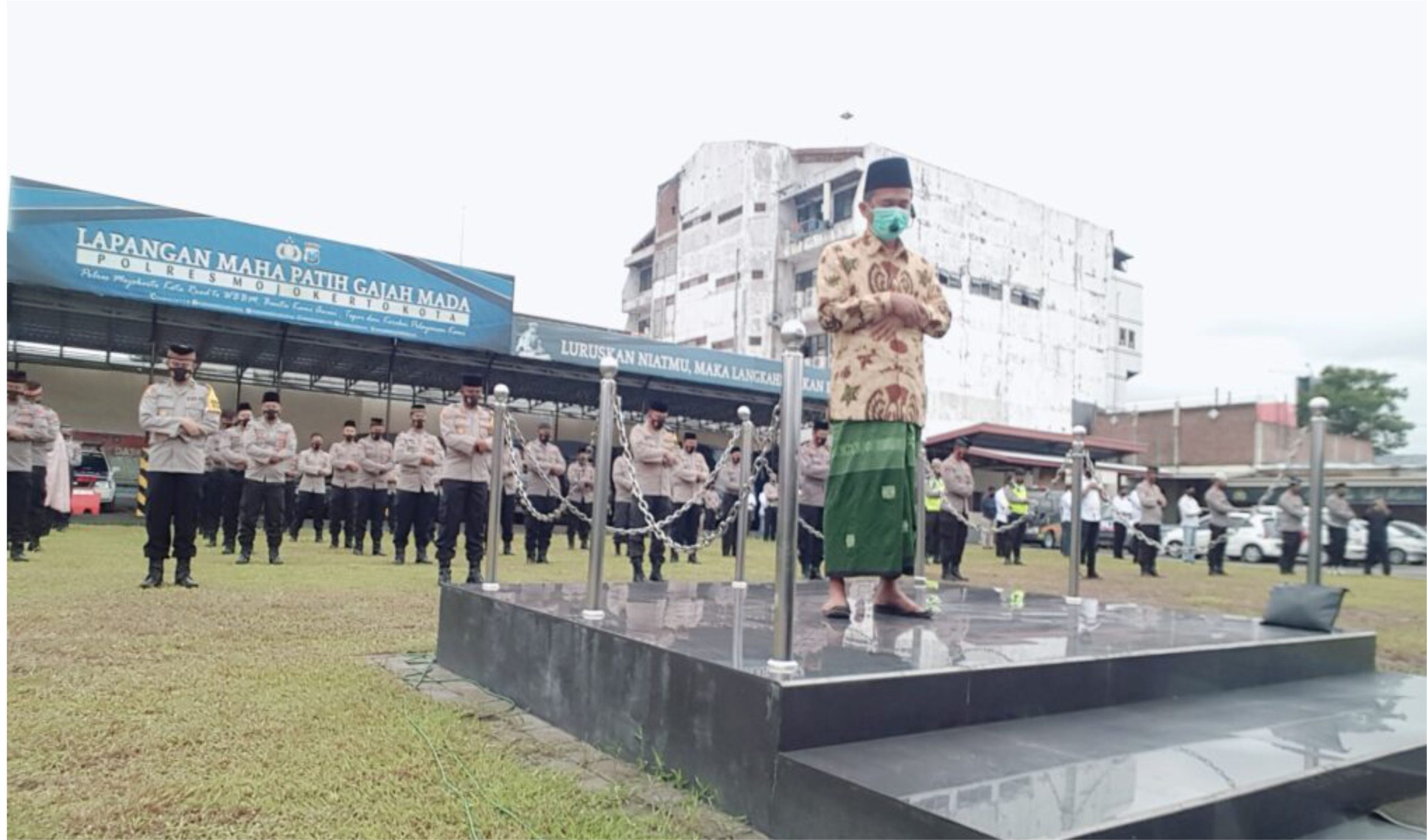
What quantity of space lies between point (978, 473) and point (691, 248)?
629 inches

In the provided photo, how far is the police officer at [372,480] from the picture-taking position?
1209cm

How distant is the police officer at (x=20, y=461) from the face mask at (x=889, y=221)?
8.32m

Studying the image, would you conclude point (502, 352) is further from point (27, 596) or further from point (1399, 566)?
point (1399, 566)

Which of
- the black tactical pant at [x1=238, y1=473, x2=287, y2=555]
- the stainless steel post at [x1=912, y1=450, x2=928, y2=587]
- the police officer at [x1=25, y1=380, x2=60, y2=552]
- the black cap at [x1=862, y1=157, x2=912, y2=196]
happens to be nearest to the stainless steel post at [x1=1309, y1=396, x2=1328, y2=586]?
the stainless steel post at [x1=912, y1=450, x2=928, y2=587]

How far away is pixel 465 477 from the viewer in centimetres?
752

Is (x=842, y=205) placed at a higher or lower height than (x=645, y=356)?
higher

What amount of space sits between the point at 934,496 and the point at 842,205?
2318 centimetres

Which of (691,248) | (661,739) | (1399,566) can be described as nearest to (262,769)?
(661,739)

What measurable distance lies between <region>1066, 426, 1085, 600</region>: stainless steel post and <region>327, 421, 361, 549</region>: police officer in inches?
379

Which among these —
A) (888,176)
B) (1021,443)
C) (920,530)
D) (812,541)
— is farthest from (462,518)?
(1021,443)

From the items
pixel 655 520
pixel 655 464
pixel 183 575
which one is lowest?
pixel 183 575

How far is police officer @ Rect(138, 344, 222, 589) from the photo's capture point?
21.9 feet

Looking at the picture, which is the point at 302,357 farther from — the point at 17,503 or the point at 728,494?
the point at 17,503

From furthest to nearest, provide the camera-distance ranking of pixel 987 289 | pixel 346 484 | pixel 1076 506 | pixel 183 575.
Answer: pixel 987 289 → pixel 346 484 → pixel 183 575 → pixel 1076 506
